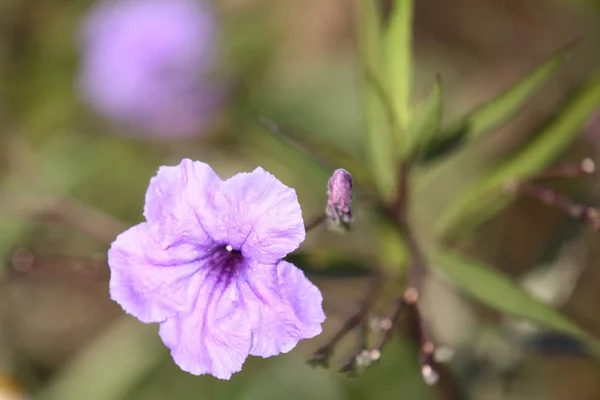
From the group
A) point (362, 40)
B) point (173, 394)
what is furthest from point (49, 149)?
point (362, 40)

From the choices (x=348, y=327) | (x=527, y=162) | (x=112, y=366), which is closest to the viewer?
(x=348, y=327)

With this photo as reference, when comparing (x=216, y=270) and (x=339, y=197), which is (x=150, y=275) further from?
(x=339, y=197)

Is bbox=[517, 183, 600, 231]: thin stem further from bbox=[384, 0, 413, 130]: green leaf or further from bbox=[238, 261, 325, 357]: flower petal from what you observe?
bbox=[238, 261, 325, 357]: flower petal

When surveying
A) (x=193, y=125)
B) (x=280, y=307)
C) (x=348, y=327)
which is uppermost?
(x=280, y=307)

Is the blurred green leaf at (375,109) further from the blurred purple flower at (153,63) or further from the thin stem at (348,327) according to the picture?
the blurred purple flower at (153,63)

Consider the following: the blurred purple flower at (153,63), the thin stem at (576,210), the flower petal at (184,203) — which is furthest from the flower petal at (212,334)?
the blurred purple flower at (153,63)

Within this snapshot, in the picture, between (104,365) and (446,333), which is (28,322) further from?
(446,333)

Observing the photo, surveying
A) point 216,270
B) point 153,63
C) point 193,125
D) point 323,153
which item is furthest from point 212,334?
point 153,63
